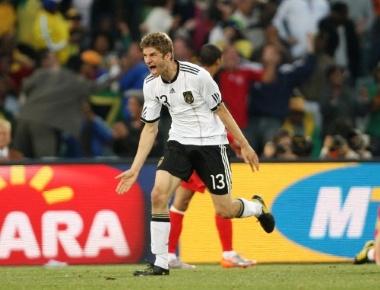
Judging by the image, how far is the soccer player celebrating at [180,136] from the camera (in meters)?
11.3

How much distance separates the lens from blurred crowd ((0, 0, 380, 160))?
17.8 meters

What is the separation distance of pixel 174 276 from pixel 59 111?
6.53m

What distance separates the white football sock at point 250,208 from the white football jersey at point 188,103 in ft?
2.22

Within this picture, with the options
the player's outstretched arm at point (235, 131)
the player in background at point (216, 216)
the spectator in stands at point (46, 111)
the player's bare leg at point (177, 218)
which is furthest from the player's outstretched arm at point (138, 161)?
the spectator in stands at point (46, 111)

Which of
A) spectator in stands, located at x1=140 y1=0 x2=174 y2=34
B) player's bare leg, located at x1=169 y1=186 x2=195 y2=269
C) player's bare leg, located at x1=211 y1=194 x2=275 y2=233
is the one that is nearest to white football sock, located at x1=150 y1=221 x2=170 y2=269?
player's bare leg, located at x1=211 y1=194 x2=275 y2=233

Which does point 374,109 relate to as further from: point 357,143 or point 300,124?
point 357,143

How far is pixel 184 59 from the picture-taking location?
60.6ft

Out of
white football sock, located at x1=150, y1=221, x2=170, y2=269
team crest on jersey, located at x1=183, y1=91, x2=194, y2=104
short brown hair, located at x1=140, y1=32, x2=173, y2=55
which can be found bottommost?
white football sock, located at x1=150, y1=221, x2=170, y2=269

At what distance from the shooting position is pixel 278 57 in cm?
1856

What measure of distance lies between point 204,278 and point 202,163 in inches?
40.3

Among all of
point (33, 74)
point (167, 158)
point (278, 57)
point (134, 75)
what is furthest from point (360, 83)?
point (167, 158)

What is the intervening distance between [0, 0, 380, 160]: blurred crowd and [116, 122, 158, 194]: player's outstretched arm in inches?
211

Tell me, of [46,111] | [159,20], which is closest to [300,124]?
[159,20]

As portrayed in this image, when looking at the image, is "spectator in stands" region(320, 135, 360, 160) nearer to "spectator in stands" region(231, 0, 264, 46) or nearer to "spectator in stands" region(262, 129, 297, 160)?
"spectator in stands" region(262, 129, 297, 160)
